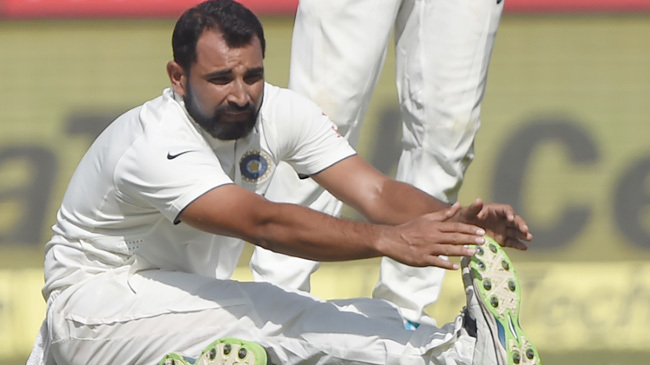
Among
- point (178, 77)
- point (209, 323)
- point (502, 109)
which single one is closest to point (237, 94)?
point (178, 77)

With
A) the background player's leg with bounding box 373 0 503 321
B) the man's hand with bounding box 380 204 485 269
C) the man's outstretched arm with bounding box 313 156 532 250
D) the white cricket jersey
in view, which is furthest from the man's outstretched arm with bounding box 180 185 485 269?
the background player's leg with bounding box 373 0 503 321

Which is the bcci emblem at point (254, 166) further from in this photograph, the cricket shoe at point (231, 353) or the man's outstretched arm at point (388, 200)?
the cricket shoe at point (231, 353)

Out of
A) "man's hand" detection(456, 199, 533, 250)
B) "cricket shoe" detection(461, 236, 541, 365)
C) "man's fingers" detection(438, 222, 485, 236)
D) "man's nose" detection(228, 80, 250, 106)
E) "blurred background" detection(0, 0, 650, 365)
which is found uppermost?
"blurred background" detection(0, 0, 650, 365)

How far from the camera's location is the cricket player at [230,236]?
3.04 metres

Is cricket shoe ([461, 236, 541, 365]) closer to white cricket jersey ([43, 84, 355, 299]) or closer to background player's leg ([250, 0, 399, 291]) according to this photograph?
white cricket jersey ([43, 84, 355, 299])

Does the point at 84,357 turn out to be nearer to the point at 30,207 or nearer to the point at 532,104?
the point at 30,207

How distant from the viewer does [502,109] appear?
17.6 feet

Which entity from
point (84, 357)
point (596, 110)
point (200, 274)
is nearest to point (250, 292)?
point (200, 274)

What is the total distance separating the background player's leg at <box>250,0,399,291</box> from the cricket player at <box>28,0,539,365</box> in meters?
0.23

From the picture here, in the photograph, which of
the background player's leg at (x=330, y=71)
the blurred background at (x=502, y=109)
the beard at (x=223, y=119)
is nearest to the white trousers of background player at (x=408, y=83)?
the background player's leg at (x=330, y=71)

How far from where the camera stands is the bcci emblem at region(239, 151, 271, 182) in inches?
134

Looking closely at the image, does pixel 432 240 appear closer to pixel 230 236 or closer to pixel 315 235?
pixel 315 235

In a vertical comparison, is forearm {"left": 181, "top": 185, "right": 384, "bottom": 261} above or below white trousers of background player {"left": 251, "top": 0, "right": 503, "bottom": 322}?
below

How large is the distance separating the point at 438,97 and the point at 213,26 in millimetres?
849
